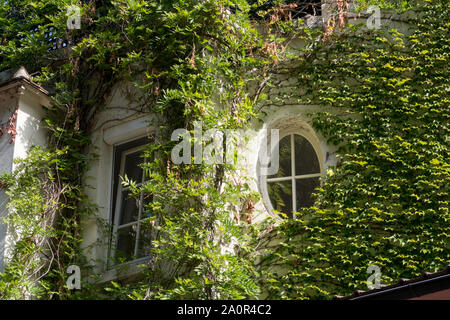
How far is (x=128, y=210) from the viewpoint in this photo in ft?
30.6

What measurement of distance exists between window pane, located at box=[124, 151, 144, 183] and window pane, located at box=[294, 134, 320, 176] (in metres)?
1.96

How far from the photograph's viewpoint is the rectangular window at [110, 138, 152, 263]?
8852 millimetres

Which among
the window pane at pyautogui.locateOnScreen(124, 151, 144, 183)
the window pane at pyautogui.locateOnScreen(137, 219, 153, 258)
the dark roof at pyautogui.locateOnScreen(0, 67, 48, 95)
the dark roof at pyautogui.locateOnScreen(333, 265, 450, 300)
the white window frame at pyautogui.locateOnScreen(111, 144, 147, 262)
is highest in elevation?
the dark roof at pyautogui.locateOnScreen(0, 67, 48, 95)

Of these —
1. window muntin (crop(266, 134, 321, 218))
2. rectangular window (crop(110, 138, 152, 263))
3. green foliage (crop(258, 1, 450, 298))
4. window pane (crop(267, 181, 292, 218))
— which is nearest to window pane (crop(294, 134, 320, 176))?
window muntin (crop(266, 134, 321, 218))

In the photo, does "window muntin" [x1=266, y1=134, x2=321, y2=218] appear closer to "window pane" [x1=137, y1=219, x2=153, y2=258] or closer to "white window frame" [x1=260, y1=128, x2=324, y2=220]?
"white window frame" [x1=260, y1=128, x2=324, y2=220]

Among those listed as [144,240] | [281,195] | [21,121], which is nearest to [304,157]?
[281,195]

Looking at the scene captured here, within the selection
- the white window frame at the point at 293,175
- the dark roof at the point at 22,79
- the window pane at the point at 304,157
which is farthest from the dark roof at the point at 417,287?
the dark roof at the point at 22,79

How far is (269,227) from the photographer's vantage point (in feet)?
27.6

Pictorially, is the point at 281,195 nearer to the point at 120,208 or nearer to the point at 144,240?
the point at 144,240

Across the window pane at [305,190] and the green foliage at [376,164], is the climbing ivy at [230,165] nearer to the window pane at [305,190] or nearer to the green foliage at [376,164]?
the green foliage at [376,164]

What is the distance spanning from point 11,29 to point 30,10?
391 millimetres

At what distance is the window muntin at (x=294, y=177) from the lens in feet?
29.1
